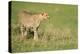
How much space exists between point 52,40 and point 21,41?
14.7 inches

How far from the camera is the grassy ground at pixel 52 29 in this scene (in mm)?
1965

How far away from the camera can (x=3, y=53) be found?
1901 millimetres

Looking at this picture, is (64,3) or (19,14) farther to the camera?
(64,3)

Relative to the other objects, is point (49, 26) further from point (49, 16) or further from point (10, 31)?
point (10, 31)

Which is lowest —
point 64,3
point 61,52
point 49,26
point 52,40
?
point 61,52

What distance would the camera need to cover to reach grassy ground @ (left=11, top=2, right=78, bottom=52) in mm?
1965

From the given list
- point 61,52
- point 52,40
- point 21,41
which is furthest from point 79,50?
point 21,41

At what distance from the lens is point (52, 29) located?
6.93ft

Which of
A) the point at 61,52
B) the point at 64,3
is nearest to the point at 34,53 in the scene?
the point at 61,52

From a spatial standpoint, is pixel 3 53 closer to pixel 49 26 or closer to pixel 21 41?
pixel 21 41

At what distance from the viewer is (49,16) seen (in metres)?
2.11

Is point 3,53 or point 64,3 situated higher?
point 64,3

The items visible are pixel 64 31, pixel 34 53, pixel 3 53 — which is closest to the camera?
pixel 3 53

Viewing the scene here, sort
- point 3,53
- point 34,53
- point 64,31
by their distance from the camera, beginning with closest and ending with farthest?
point 3,53, point 34,53, point 64,31
